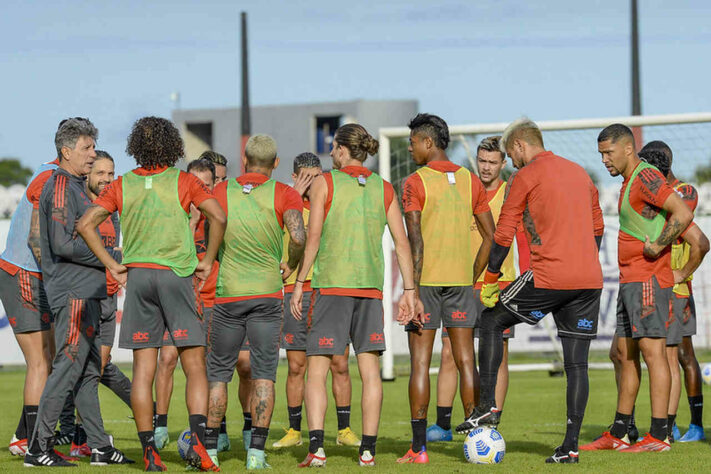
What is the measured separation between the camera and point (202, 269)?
22.7 ft

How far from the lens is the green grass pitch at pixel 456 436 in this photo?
7.16 m

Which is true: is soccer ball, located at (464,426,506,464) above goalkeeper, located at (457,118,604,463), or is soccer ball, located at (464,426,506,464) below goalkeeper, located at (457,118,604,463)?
below

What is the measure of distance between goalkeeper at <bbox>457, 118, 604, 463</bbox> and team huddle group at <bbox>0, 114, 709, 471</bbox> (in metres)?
0.01

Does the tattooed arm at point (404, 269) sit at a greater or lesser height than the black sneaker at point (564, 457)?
greater

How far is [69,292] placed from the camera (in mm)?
7312

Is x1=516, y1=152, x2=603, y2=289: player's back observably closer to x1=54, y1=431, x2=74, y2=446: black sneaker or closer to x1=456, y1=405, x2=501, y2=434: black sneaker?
x1=456, y1=405, x2=501, y2=434: black sneaker

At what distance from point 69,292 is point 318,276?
180 cm

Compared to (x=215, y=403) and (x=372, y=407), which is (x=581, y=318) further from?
(x=215, y=403)

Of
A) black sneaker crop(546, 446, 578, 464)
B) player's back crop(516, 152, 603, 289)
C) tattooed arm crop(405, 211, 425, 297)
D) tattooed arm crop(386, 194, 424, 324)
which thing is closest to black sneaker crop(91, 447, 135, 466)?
tattooed arm crop(386, 194, 424, 324)

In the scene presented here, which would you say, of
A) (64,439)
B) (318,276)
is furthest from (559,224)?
(64,439)

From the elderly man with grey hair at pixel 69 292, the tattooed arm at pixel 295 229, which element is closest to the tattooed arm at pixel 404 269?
the tattooed arm at pixel 295 229

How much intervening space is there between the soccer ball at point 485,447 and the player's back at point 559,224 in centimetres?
113

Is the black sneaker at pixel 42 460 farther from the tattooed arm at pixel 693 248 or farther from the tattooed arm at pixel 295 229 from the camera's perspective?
the tattooed arm at pixel 693 248

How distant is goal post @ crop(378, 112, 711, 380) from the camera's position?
13.6m
